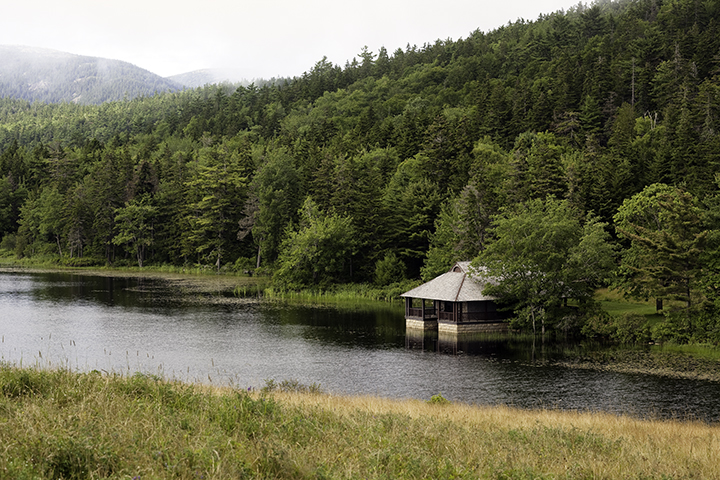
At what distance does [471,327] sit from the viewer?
4303 centimetres

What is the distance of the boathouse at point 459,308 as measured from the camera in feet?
140

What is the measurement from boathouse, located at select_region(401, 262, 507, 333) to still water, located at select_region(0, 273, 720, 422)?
2.11 m

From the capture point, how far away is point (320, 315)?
50125 millimetres

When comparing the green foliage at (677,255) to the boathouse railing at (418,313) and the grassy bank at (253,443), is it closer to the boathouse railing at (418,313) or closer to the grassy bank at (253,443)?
the boathouse railing at (418,313)

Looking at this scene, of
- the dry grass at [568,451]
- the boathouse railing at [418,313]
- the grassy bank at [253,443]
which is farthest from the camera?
the boathouse railing at [418,313]

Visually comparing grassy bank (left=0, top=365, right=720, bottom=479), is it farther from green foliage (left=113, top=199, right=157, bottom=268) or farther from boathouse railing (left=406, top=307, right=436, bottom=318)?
green foliage (left=113, top=199, right=157, bottom=268)

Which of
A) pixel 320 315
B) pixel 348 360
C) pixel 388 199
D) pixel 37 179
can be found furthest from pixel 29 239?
pixel 348 360

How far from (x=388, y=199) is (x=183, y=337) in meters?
36.8

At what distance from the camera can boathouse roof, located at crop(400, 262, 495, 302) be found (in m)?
42.6

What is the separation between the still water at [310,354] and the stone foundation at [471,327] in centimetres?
239

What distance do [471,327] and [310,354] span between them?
1350 centimetres

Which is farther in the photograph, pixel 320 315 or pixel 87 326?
pixel 320 315

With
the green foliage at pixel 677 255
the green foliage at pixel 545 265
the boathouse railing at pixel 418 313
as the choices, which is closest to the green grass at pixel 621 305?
the green foliage at pixel 545 265

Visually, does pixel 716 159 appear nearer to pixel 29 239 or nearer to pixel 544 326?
pixel 544 326
